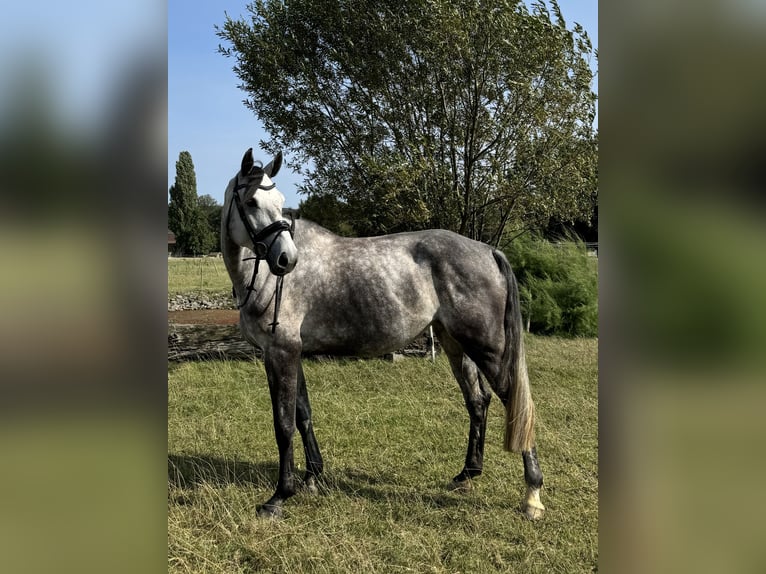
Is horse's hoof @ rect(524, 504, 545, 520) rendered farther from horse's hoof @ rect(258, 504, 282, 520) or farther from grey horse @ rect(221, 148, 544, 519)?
horse's hoof @ rect(258, 504, 282, 520)

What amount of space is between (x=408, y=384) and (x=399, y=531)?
11.2ft

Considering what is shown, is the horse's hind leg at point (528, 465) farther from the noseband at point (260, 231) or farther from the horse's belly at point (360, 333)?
the noseband at point (260, 231)

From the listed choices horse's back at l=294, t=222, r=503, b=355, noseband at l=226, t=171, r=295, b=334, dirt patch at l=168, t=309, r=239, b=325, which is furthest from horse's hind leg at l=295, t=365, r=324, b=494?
dirt patch at l=168, t=309, r=239, b=325

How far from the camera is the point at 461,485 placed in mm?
3639

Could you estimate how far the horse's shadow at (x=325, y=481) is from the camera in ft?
11.6

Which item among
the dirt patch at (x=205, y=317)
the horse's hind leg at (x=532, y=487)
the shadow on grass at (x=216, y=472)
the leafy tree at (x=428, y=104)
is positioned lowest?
the shadow on grass at (x=216, y=472)

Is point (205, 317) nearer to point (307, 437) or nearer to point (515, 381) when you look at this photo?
point (307, 437)

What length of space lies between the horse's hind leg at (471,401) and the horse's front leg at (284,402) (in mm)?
1161

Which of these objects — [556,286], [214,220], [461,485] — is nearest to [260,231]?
[461,485]

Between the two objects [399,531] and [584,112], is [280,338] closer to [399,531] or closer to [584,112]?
[399,531]

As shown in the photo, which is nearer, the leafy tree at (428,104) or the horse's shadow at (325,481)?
the horse's shadow at (325,481)

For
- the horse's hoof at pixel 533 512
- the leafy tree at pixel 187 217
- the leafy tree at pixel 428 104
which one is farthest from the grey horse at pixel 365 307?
the leafy tree at pixel 187 217

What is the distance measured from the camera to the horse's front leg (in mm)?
3316
